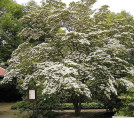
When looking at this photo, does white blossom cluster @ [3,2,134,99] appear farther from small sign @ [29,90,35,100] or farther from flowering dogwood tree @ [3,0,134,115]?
small sign @ [29,90,35,100]

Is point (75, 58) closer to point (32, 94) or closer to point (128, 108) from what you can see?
point (32, 94)

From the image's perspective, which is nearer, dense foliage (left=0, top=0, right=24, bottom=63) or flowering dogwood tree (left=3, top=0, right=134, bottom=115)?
flowering dogwood tree (left=3, top=0, right=134, bottom=115)

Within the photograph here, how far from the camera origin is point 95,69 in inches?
256

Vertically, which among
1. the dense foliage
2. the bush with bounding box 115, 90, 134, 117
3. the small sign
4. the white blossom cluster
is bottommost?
the bush with bounding box 115, 90, 134, 117

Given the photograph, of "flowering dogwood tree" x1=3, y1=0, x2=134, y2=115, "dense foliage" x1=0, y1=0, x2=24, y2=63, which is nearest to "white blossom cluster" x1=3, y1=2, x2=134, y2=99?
"flowering dogwood tree" x1=3, y1=0, x2=134, y2=115

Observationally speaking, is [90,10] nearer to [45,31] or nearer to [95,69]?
[45,31]

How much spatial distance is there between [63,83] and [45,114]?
10.0 feet

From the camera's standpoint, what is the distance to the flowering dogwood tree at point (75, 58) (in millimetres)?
5796

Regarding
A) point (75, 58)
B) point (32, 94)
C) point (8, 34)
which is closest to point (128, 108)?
point (75, 58)

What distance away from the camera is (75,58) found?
22.1 ft

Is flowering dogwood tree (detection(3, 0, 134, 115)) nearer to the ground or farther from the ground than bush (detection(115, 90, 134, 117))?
farther from the ground

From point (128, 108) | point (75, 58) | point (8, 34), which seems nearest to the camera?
point (128, 108)

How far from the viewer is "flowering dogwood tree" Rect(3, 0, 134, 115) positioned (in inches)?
228

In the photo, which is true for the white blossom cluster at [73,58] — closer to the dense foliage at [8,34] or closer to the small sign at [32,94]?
the small sign at [32,94]
